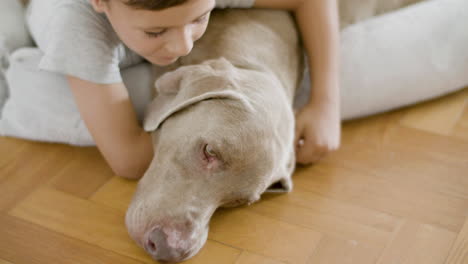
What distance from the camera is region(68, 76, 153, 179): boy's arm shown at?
Answer: 1.22m

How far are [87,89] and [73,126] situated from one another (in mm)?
180

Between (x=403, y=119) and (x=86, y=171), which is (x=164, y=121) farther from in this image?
(x=403, y=119)

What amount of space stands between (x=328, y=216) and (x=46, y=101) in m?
0.71

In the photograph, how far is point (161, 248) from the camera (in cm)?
103

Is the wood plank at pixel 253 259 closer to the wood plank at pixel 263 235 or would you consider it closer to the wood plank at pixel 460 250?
the wood plank at pixel 263 235

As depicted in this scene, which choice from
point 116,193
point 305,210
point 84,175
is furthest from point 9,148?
point 305,210

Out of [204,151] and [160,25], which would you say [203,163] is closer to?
[204,151]

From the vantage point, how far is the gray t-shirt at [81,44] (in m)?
1.20

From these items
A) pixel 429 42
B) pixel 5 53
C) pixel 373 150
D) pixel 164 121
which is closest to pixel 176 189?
pixel 164 121

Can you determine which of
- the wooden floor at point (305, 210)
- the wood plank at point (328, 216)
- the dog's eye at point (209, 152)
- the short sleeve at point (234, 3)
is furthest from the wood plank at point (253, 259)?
the short sleeve at point (234, 3)

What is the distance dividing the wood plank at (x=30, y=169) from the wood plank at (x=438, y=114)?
2.89 ft

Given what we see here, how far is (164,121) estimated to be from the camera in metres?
1.14

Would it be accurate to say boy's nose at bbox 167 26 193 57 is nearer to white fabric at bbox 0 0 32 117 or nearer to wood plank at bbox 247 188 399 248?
wood plank at bbox 247 188 399 248

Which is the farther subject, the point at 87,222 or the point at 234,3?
the point at 234,3
